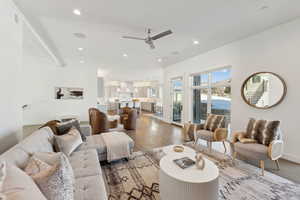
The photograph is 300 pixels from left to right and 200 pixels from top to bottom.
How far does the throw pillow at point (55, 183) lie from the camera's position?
3.32 ft

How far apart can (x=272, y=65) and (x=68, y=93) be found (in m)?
7.60

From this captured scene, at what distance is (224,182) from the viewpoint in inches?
83.8

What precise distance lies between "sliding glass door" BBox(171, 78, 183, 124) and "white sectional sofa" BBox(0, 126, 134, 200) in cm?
476

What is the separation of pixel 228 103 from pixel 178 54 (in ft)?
8.20

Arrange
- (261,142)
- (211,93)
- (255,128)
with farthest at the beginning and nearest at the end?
(211,93) < (255,128) < (261,142)

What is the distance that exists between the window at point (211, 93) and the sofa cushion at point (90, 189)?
3830mm

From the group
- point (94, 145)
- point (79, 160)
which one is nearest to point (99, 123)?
point (94, 145)

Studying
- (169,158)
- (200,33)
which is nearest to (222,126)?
(169,158)

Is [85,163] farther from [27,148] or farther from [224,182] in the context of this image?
[224,182]

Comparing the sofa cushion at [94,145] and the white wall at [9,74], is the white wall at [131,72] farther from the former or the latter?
the sofa cushion at [94,145]

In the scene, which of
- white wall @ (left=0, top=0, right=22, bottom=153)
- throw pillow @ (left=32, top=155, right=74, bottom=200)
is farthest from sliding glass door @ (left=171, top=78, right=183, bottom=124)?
throw pillow @ (left=32, top=155, right=74, bottom=200)

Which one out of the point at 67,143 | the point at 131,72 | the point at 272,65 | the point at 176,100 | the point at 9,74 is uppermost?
the point at 131,72

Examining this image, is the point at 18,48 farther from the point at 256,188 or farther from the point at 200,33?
the point at 256,188

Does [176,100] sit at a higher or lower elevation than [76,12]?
lower
